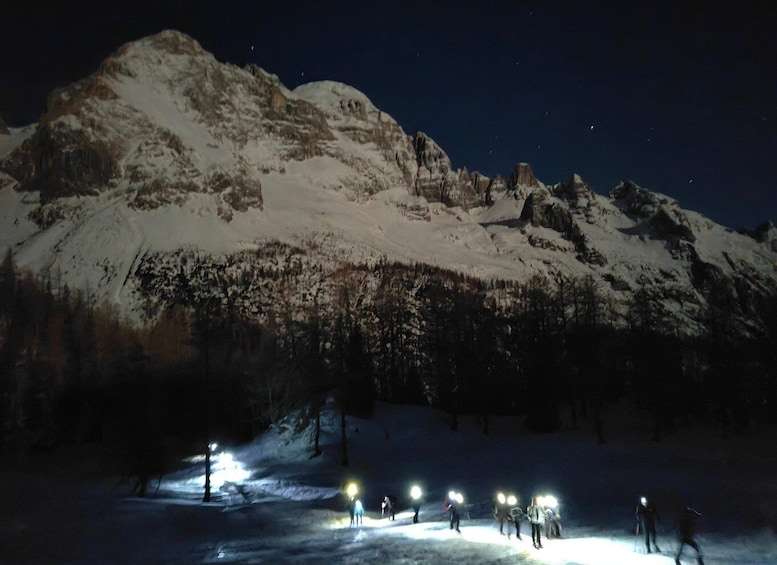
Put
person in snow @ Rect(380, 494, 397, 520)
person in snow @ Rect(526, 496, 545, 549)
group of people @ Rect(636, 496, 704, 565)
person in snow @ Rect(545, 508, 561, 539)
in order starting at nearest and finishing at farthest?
1. group of people @ Rect(636, 496, 704, 565)
2. person in snow @ Rect(526, 496, 545, 549)
3. person in snow @ Rect(545, 508, 561, 539)
4. person in snow @ Rect(380, 494, 397, 520)

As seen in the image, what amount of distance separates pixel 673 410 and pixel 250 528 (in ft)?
84.1

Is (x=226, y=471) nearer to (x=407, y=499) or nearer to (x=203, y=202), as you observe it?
(x=407, y=499)

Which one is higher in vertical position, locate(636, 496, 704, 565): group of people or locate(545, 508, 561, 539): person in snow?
locate(636, 496, 704, 565): group of people

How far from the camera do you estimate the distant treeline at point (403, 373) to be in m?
36.7

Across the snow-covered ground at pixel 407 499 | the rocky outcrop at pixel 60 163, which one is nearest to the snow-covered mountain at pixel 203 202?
the rocky outcrop at pixel 60 163

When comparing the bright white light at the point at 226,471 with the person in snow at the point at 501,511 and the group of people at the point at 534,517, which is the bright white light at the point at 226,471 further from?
the group of people at the point at 534,517

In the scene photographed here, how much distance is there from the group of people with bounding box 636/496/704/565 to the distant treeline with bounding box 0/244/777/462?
1837cm

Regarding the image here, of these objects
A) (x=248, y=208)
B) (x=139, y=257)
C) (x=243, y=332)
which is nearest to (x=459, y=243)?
(x=248, y=208)

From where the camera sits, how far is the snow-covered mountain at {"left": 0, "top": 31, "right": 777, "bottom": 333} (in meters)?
117

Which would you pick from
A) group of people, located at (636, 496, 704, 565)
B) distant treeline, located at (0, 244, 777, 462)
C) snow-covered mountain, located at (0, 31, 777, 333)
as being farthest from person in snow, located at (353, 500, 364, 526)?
snow-covered mountain, located at (0, 31, 777, 333)

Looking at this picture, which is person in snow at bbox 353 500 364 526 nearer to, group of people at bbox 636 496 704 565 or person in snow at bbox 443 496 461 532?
person in snow at bbox 443 496 461 532

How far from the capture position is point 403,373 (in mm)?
62344

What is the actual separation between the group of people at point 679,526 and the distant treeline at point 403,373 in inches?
723

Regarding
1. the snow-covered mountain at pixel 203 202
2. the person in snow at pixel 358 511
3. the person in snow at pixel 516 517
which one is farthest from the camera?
the snow-covered mountain at pixel 203 202
